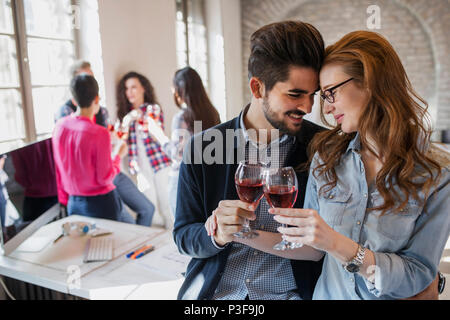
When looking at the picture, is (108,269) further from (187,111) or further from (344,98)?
(344,98)

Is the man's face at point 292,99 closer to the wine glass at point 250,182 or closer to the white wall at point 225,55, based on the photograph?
the wine glass at point 250,182

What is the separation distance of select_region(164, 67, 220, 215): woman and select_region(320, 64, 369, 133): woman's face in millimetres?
547

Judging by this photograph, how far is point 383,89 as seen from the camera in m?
0.74

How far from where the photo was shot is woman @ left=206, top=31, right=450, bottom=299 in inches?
27.6

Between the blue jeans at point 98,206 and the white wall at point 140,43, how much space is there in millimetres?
424

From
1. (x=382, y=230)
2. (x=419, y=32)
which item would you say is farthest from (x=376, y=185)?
(x=419, y=32)

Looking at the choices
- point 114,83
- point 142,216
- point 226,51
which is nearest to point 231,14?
point 226,51

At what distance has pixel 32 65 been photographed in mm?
1576

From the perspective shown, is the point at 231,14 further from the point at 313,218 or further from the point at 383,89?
the point at 313,218

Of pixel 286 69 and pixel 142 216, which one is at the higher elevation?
pixel 286 69

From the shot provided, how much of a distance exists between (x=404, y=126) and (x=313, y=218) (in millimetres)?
308

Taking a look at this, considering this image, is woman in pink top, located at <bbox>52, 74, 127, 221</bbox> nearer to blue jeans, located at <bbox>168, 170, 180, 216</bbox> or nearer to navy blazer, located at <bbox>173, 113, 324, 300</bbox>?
blue jeans, located at <bbox>168, 170, 180, 216</bbox>

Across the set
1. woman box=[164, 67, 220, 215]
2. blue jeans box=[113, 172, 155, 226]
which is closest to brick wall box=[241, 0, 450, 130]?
woman box=[164, 67, 220, 215]

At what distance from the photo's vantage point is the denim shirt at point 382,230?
0.71 metres
